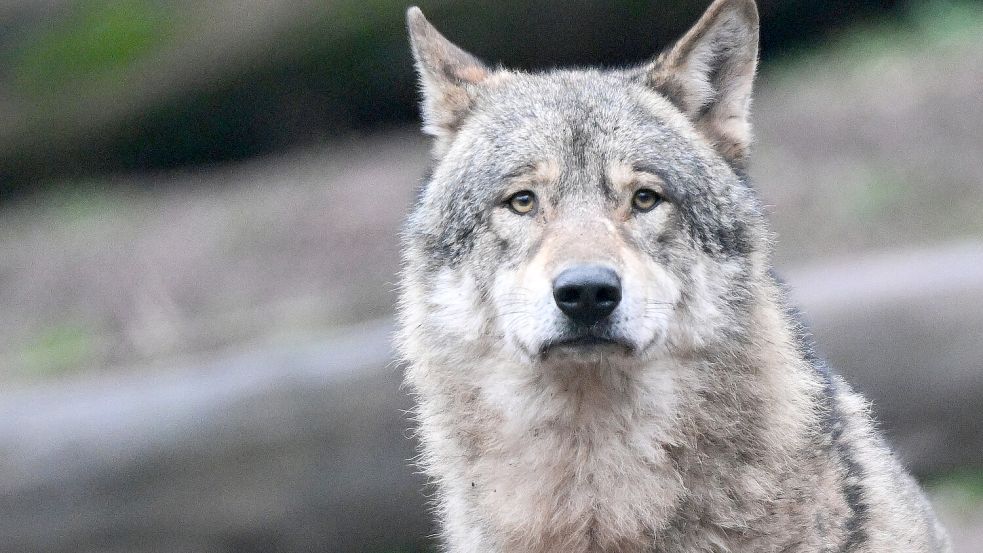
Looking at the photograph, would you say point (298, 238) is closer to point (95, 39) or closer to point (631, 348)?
point (95, 39)

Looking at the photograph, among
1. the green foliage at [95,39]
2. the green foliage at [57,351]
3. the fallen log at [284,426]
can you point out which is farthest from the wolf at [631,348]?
the green foliage at [95,39]

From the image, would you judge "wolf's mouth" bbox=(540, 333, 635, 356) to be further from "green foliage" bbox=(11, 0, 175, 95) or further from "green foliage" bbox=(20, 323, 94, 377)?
"green foliage" bbox=(11, 0, 175, 95)

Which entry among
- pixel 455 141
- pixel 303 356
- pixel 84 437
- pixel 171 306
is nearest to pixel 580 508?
pixel 455 141

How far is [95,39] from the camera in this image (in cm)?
1254

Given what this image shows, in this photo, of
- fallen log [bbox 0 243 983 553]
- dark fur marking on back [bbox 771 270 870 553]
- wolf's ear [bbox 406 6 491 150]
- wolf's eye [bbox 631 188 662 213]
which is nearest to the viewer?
dark fur marking on back [bbox 771 270 870 553]

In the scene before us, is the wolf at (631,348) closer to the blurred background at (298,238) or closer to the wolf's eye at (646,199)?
the wolf's eye at (646,199)

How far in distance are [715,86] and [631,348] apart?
1372 millimetres

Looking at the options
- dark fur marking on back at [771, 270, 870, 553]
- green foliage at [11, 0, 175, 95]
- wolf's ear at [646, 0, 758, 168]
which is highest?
green foliage at [11, 0, 175, 95]

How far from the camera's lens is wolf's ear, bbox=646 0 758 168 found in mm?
5309

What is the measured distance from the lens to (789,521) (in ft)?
15.4

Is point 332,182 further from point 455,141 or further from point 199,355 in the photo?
point 455,141

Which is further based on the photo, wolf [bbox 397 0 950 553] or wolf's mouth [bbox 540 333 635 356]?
wolf [bbox 397 0 950 553]

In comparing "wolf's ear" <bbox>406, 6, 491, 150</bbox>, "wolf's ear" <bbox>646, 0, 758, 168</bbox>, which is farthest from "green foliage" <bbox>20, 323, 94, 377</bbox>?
"wolf's ear" <bbox>646, 0, 758, 168</bbox>

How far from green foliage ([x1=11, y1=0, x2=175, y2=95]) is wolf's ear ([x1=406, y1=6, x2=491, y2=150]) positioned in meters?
7.56
